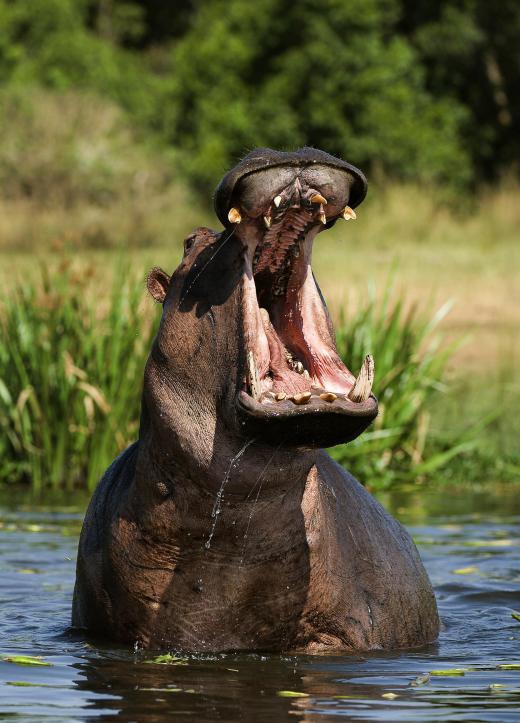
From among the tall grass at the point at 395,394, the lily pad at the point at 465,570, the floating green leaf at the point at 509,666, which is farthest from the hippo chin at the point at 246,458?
the tall grass at the point at 395,394

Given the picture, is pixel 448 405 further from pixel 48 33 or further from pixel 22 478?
pixel 48 33

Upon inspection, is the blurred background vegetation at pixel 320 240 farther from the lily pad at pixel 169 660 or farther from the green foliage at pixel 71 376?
the lily pad at pixel 169 660

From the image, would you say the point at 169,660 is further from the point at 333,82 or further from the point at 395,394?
the point at 333,82

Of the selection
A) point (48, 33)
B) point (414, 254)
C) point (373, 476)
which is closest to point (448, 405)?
point (373, 476)

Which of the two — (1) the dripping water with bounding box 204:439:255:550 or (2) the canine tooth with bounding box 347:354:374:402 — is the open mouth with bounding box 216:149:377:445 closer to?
(2) the canine tooth with bounding box 347:354:374:402

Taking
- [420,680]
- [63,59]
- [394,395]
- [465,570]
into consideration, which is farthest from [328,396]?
[63,59]

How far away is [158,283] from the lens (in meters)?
4.31

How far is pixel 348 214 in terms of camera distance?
3.86 meters

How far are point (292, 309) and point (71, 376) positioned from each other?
13.5 ft

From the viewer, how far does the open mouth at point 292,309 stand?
3709 mm

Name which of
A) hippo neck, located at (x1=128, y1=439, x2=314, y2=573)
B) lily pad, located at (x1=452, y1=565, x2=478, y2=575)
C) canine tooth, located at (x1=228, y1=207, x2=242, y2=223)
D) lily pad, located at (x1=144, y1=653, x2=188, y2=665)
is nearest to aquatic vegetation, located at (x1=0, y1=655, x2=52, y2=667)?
lily pad, located at (x1=144, y1=653, x2=188, y2=665)

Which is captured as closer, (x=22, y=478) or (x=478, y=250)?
(x=22, y=478)

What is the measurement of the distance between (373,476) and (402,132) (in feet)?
57.7

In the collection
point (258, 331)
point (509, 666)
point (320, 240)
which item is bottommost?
point (509, 666)
